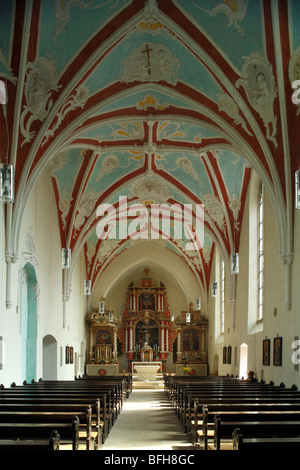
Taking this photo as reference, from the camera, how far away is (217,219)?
23.4 metres

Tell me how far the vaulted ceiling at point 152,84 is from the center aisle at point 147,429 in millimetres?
5632

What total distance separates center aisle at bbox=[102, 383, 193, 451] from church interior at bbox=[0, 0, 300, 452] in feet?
11.1

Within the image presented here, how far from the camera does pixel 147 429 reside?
13.3 m

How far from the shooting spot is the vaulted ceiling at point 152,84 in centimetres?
1221

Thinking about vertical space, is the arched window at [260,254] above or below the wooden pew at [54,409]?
above

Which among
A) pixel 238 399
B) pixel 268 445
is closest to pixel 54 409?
pixel 238 399

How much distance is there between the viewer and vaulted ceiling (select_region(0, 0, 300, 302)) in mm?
12211

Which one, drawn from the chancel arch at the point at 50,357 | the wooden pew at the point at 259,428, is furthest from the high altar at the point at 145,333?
the wooden pew at the point at 259,428

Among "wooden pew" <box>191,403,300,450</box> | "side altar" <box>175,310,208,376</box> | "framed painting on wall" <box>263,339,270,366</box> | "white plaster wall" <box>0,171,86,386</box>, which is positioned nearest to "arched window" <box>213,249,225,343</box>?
"side altar" <box>175,310,208,376</box>

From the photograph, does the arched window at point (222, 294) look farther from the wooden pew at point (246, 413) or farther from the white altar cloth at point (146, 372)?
the wooden pew at point (246, 413)

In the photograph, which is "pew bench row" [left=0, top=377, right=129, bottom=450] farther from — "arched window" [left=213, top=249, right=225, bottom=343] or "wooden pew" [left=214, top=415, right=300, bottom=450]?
"arched window" [left=213, top=249, right=225, bottom=343]

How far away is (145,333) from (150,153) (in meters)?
20.6

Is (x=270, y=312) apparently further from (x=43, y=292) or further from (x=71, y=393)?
(x=43, y=292)
